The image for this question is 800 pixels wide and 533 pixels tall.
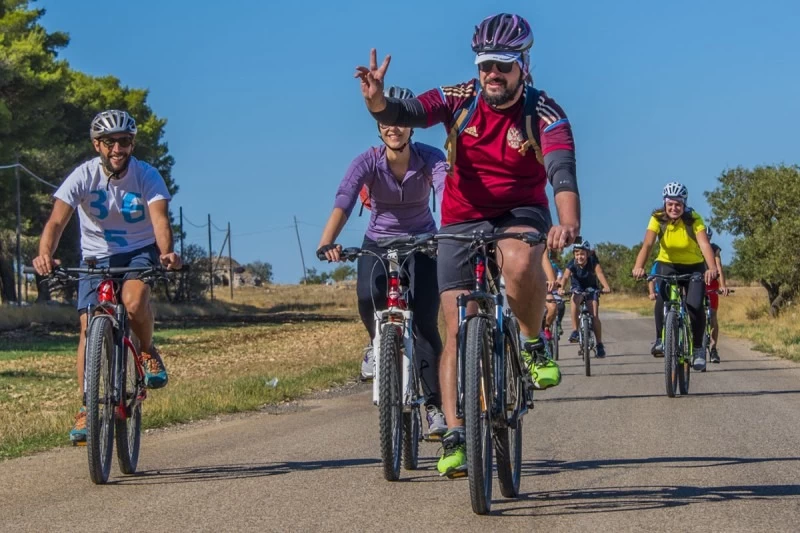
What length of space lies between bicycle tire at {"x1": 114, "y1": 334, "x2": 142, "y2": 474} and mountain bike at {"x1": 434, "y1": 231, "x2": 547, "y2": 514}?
86.1 inches

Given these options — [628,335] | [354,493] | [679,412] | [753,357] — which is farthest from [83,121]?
[354,493]

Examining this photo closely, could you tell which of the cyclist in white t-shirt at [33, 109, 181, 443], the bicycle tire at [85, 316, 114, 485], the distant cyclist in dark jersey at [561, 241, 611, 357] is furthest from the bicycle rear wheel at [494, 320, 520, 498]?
the distant cyclist in dark jersey at [561, 241, 611, 357]

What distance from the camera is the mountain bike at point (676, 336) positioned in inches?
518

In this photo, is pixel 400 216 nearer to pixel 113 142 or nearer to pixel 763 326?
pixel 113 142

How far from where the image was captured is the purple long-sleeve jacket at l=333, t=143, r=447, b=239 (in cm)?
875

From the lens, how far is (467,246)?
22.1 ft

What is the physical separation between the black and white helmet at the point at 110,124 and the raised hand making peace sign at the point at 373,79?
2342mm

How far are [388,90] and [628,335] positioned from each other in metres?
22.1

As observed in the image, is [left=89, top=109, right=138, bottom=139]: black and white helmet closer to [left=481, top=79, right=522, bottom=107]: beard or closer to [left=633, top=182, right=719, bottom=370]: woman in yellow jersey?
[left=481, top=79, right=522, bottom=107]: beard

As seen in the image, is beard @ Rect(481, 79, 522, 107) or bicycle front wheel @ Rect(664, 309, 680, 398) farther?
bicycle front wheel @ Rect(664, 309, 680, 398)

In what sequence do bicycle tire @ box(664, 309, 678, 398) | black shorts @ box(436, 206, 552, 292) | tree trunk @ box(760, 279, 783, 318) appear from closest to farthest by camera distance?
black shorts @ box(436, 206, 552, 292) → bicycle tire @ box(664, 309, 678, 398) → tree trunk @ box(760, 279, 783, 318)

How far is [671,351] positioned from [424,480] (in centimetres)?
618

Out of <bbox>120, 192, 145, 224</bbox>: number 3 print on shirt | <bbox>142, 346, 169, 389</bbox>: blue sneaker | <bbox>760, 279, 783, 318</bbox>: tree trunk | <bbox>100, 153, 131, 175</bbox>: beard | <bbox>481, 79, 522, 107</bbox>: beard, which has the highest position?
<bbox>481, 79, 522, 107</bbox>: beard

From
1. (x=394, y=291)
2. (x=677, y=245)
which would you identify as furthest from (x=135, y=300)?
(x=677, y=245)
